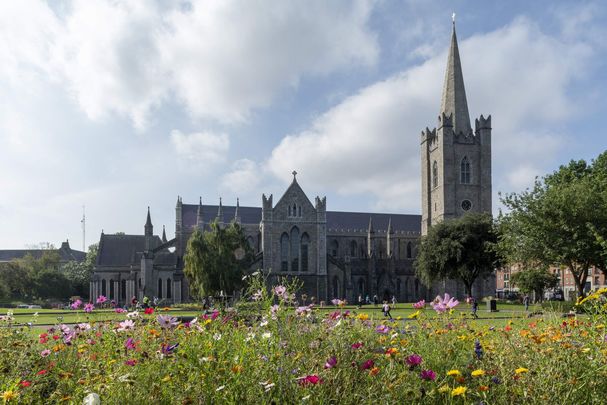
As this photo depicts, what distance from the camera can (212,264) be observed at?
4528 cm

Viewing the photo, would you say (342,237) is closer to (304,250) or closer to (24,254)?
(304,250)

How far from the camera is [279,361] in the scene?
17.5 feet

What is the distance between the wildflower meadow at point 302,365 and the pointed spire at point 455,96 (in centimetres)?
6741

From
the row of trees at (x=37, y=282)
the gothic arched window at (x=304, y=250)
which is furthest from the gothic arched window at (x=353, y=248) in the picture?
the row of trees at (x=37, y=282)

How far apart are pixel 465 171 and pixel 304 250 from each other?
2502 centimetres

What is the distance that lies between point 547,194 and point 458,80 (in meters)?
41.6

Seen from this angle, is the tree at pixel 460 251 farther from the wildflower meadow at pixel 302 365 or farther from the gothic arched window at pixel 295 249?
the wildflower meadow at pixel 302 365

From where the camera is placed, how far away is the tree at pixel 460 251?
54.2 m

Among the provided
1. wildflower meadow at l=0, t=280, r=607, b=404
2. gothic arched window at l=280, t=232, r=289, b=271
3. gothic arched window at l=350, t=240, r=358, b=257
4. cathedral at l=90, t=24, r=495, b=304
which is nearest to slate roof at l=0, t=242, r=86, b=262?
cathedral at l=90, t=24, r=495, b=304

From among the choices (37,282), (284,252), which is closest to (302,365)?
(284,252)

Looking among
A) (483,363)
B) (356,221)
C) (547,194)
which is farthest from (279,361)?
(356,221)

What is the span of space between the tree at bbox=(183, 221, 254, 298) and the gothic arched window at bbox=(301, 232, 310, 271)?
1512 centimetres

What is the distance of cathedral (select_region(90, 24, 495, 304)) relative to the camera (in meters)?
62.3

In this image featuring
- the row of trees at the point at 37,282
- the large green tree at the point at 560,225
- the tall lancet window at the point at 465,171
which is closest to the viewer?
the large green tree at the point at 560,225
